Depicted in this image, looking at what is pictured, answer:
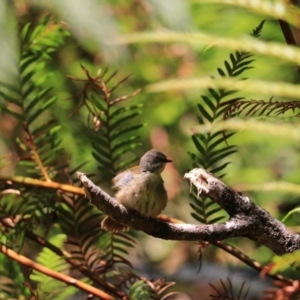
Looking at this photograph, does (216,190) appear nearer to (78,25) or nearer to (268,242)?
(268,242)

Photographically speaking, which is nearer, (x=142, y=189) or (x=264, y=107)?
(x=264, y=107)

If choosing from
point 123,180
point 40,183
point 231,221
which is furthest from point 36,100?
point 231,221

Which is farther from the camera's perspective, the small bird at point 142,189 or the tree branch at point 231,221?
the small bird at point 142,189

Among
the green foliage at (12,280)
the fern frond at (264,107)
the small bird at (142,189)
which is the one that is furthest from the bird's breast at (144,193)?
the fern frond at (264,107)

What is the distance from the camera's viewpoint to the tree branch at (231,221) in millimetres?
735

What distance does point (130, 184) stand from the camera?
5.20ft

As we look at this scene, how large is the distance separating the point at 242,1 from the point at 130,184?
1211 mm

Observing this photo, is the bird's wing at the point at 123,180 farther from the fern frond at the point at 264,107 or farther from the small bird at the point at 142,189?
the fern frond at the point at 264,107

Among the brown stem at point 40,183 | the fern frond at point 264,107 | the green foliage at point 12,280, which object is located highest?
the brown stem at point 40,183

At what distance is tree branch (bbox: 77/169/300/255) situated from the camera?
735mm

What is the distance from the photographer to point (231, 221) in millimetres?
756

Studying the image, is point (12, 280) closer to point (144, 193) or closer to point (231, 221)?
point (144, 193)

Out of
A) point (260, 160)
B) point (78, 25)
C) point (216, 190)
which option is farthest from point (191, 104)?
point (78, 25)

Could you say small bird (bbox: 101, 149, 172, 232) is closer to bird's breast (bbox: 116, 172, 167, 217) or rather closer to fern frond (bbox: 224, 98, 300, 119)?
bird's breast (bbox: 116, 172, 167, 217)
